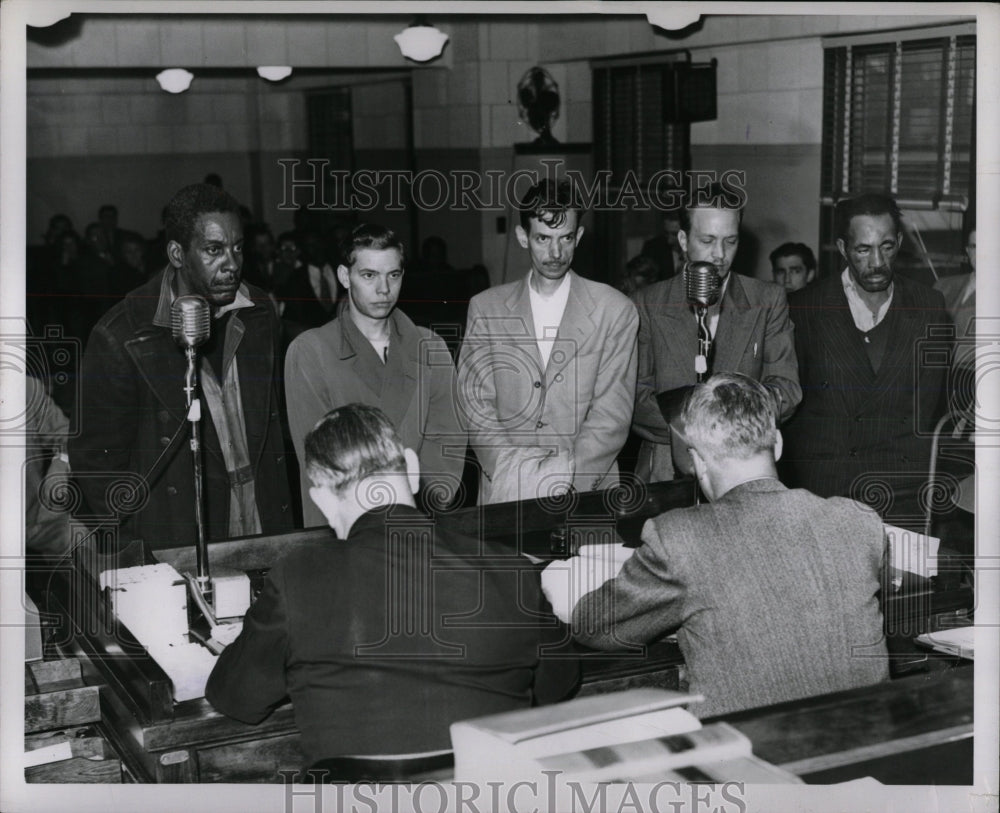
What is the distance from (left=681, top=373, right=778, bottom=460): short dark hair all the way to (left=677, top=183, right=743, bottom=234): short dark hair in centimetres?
115

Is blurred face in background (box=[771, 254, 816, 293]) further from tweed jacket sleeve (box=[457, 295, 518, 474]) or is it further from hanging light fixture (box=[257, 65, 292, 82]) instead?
hanging light fixture (box=[257, 65, 292, 82])

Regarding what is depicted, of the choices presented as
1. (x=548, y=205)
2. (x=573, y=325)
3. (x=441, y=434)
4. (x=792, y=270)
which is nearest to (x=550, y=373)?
(x=573, y=325)

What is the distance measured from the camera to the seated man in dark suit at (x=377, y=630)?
1.84 m

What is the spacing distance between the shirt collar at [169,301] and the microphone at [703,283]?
45.8 inches

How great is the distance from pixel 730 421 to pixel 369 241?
1.30m

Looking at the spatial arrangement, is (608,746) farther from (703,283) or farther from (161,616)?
(703,283)

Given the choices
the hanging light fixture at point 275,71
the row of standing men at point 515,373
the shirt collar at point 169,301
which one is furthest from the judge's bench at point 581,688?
the hanging light fixture at point 275,71

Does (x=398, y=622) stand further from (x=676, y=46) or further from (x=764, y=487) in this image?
(x=676, y=46)

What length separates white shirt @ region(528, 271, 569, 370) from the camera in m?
3.27

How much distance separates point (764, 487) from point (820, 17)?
15.1 ft

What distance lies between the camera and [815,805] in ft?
5.54

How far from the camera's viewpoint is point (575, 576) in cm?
241

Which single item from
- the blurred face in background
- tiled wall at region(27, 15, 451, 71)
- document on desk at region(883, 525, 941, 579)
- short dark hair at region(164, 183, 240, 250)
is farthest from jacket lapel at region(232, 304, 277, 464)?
tiled wall at region(27, 15, 451, 71)

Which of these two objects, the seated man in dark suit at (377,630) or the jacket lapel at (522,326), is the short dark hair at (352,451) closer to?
the seated man in dark suit at (377,630)
